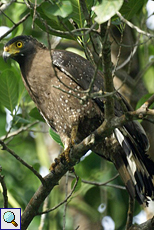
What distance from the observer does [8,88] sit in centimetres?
486

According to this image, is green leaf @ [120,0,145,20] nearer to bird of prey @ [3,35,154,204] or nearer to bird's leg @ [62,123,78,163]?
bird of prey @ [3,35,154,204]

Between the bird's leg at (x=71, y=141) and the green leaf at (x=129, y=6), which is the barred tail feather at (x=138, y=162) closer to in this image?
the bird's leg at (x=71, y=141)

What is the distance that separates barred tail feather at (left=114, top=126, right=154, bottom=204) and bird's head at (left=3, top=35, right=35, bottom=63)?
1.55 meters

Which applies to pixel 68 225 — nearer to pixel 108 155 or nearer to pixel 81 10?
pixel 108 155

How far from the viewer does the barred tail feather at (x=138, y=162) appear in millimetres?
4441

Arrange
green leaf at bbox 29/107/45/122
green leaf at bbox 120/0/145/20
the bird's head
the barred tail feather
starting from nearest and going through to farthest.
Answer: green leaf at bbox 120/0/145/20
the barred tail feather
the bird's head
green leaf at bbox 29/107/45/122

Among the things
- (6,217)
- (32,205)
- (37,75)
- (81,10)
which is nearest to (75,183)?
(32,205)

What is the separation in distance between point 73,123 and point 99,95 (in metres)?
1.37

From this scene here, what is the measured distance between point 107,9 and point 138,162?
2244mm

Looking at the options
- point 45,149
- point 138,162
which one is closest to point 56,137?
point 138,162

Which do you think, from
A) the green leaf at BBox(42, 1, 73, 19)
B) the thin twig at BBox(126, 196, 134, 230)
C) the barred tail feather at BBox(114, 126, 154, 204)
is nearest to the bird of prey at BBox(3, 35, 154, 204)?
the barred tail feather at BBox(114, 126, 154, 204)

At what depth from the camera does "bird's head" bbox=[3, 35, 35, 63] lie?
5070mm

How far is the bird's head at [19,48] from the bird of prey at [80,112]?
24 centimetres

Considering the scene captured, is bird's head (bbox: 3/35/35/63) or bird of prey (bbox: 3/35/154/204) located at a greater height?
bird's head (bbox: 3/35/35/63)
